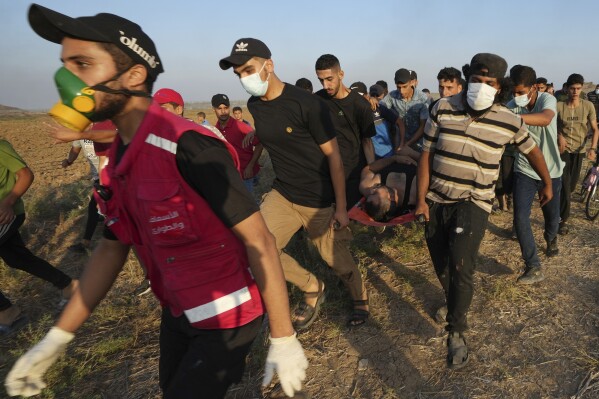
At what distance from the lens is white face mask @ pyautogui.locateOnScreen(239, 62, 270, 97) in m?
3.03

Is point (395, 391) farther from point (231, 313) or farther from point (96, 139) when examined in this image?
point (96, 139)

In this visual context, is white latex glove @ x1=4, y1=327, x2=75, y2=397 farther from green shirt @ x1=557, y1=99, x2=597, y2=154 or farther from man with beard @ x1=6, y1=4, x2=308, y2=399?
green shirt @ x1=557, y1=99, x2=597, y2=154

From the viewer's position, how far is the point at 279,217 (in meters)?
3.36

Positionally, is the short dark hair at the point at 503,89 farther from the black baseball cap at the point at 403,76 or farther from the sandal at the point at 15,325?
the sandal at the point at 15,325

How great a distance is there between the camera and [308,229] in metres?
3.46

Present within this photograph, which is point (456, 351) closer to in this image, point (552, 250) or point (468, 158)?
point (468, 158)

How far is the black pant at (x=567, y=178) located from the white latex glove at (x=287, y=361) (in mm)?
4893

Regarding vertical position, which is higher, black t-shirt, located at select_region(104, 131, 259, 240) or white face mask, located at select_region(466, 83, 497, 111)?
white face mask, located at select_region(466, 83, 497, 111)

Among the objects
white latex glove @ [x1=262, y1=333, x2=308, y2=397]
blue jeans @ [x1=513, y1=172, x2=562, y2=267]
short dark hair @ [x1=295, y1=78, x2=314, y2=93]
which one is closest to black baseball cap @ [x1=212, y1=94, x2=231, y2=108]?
short dark hair @ [x1=295, y1=78, x2=314, y2=93]

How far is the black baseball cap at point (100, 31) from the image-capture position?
126 centimetres

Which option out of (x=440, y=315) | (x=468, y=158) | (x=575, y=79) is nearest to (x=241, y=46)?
(x=468, y=158)

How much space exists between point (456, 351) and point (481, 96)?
1857 mm

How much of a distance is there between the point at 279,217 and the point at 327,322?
111 centimetres

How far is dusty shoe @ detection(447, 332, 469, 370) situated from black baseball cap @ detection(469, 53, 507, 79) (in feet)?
6.27
